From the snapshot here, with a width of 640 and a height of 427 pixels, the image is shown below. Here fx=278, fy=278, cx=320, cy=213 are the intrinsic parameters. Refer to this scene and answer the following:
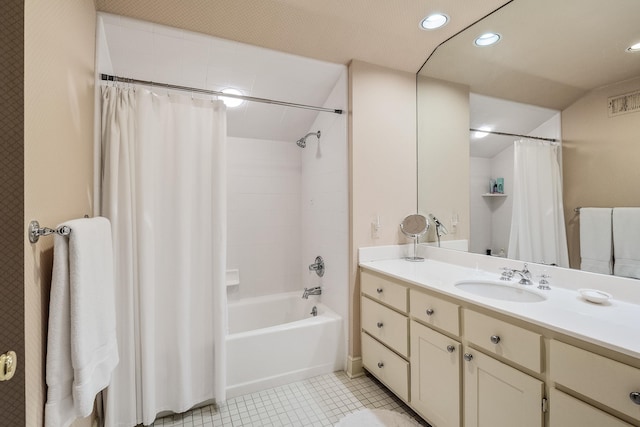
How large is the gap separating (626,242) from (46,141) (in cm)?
228

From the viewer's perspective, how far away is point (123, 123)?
1.55 m

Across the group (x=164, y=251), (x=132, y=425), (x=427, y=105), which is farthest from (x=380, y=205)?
(x=132, y=425)

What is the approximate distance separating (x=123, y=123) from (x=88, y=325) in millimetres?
1106

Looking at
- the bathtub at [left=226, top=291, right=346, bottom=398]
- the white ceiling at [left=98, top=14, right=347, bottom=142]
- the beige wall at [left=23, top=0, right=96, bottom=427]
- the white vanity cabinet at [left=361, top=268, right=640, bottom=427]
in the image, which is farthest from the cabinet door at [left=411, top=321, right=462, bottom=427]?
the white ceiling at [left=98, top=14, right=347, bottom=142]

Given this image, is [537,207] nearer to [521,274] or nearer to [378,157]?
[521,274]

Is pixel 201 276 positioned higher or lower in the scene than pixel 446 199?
lower

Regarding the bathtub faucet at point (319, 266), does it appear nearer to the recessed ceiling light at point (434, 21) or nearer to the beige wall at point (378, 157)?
the beige wall at point (378, 157)

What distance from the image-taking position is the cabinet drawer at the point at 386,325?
1653 millimetres

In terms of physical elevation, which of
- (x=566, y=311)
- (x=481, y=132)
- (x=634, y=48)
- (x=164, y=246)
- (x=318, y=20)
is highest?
(x=318, y=20)

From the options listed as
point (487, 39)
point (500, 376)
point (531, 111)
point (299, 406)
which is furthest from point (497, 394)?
point (487, 39)

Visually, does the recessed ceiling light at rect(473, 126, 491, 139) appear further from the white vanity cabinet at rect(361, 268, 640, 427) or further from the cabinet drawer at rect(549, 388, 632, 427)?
the cabinet drawer at rect(549, 388, 632, 427)

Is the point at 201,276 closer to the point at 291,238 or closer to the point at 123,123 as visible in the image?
the point at 123,123

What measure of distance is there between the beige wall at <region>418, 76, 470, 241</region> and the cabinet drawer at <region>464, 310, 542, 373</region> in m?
0.88

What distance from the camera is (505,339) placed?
1.12 m
